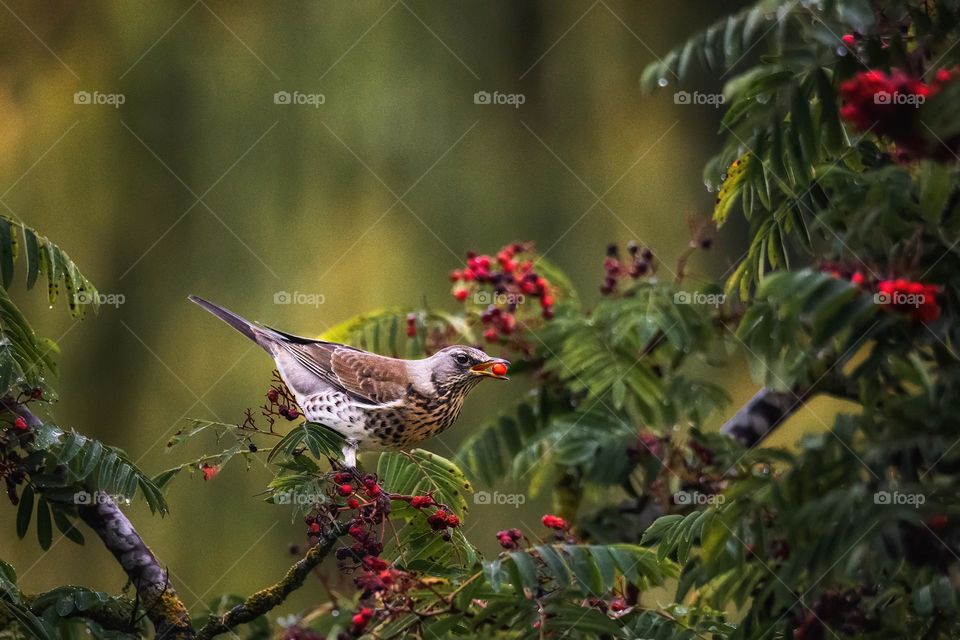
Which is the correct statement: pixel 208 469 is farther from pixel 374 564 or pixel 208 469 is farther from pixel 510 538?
pixel 510 538

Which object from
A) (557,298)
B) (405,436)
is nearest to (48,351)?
(405,436)

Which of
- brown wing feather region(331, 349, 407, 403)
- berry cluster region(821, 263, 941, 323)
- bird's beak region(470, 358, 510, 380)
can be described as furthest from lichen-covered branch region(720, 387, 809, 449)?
berry cluster region(821, 263, 941, 323)

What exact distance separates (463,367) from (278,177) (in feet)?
8.16

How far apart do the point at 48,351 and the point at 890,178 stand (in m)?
1.98

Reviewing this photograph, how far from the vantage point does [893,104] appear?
1.75m

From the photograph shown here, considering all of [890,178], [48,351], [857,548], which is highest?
[890,178]

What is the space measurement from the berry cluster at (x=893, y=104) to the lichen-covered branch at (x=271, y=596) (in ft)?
4.74

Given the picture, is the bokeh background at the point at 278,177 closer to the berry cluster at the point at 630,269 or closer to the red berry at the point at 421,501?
the berry cluster at the point at 630,269

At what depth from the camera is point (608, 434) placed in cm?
354

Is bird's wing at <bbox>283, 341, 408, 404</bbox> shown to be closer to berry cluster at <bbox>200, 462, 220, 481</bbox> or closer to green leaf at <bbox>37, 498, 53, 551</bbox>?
berry cluster at <bbox>200, 462, 220, 481</bbox>

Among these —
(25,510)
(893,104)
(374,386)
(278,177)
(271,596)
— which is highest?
(278,177)

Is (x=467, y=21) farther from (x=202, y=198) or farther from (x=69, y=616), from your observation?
(x=69, y=616)

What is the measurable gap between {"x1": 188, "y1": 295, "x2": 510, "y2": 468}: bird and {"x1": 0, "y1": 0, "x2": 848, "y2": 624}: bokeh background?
1553 millimetres

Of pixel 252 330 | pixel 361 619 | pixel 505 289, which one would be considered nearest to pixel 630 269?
pixel 505 289
